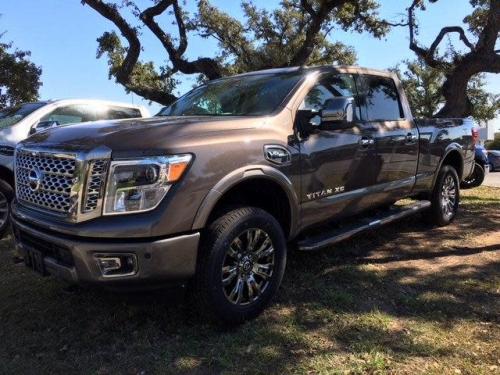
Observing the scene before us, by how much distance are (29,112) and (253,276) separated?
15.7 feet

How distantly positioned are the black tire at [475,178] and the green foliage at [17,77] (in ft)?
56.9

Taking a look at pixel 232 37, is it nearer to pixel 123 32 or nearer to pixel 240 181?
pixel 123 32

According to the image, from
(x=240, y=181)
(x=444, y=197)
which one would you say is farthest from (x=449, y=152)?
(x=240, y=181)

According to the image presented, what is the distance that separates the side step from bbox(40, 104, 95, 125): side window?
4.30 meters

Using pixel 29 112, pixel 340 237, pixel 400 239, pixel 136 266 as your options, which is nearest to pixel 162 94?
pixel 29 112

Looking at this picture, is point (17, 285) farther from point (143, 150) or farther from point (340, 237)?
point (340, 237)

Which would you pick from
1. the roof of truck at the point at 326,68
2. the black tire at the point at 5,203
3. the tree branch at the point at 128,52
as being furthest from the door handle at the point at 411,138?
the tree branch at the point at 128,52

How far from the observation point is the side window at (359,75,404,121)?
17.6ft

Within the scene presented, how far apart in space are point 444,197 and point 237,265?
4.09m

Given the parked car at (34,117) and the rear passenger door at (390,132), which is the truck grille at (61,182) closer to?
the parked car at (34,117)

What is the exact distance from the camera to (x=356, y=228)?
503 centimetres

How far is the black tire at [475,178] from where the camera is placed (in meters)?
10.8

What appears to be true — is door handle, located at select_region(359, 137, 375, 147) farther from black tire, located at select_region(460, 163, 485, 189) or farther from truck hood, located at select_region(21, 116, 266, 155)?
black tire, located at select_region(460, 163, 485, 189)

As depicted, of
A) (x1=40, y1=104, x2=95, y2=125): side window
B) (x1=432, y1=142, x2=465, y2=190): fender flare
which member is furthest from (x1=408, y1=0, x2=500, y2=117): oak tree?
(x1=40, y1=104, x2=95, y2=125): side window
